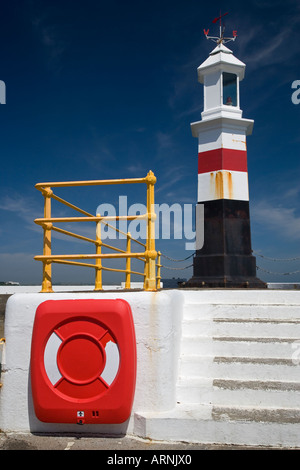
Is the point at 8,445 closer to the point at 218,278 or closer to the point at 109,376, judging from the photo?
the point at 109,376

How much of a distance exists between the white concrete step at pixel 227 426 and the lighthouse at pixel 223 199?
150 inches

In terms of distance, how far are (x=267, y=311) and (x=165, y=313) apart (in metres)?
1.64

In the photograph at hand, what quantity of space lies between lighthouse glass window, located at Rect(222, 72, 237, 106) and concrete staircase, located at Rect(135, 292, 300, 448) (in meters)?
4.63

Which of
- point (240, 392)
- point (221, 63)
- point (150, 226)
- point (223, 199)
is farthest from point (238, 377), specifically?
point (221, 63)

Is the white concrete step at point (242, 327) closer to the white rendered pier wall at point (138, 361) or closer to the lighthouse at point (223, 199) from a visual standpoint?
the white rendered pier wall at point (138, 361)

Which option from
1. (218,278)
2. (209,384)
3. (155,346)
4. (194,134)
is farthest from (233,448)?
(194,134)

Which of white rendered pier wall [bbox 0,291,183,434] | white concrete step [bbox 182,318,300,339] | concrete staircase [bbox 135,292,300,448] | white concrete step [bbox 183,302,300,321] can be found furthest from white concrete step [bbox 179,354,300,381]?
white concrete step [bbox 183,302,300,321]

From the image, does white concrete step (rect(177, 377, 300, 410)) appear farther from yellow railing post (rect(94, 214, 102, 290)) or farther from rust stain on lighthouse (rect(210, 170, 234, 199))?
rust stain on lighthouse (rect(210, 170, 234, 199))

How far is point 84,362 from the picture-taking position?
2.92 metres

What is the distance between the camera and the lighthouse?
6715mm

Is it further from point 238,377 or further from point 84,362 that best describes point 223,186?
point 84,362

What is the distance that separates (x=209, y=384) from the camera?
3.21 m

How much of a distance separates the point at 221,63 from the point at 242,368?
6216 millimetres
